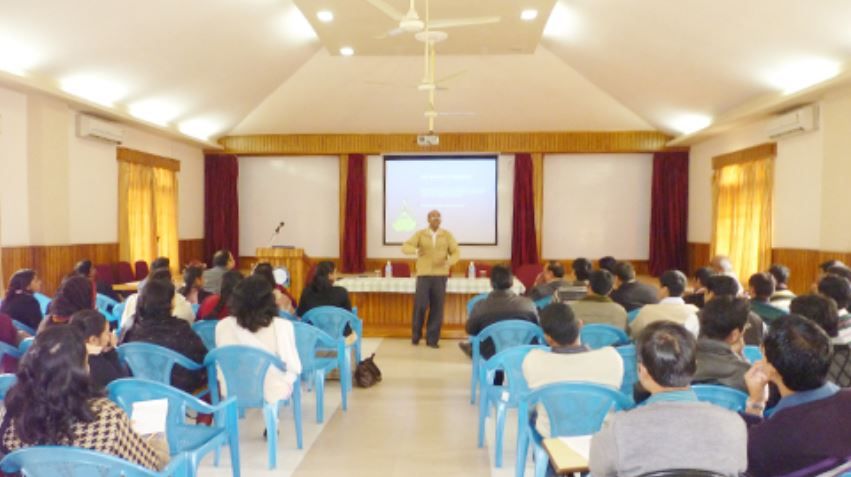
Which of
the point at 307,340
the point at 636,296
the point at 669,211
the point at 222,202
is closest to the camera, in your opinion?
the point at 307,340

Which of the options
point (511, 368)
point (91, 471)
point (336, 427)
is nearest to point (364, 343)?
point (336, 427)

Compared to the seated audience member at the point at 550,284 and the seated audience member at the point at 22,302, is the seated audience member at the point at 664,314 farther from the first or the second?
the seated audience member at the point at 22,302

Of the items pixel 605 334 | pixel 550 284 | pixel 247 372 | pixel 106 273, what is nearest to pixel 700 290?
pixel 550 284

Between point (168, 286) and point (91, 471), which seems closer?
point (91, 471)

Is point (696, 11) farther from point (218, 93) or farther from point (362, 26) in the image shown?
point (218, 93)

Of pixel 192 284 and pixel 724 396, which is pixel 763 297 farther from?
pixel 192 284

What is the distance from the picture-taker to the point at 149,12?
20.2 ft

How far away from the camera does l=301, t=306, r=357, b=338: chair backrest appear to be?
15.1 feet

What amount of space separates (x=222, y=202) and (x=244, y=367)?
8745 mm

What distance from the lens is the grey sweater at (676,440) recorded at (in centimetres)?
150

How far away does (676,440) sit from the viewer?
1.50 m

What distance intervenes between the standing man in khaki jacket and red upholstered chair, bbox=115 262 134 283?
3.97m

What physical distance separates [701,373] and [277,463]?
2217 millimetres

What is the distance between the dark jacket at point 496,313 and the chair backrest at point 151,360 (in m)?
Result: 1.91
